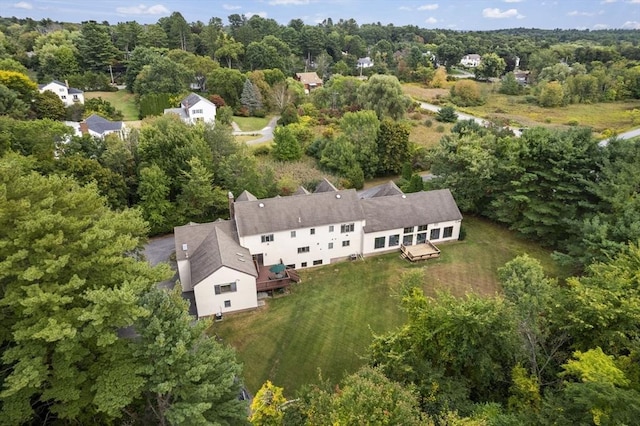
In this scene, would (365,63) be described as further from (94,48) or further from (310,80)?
(94,48)

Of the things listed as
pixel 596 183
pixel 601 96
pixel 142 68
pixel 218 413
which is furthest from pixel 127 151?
pixel 601 96

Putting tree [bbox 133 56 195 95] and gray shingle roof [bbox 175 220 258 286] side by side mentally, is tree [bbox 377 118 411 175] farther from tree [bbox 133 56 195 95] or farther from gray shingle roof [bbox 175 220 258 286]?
tree [bbox 133 56 195 95]

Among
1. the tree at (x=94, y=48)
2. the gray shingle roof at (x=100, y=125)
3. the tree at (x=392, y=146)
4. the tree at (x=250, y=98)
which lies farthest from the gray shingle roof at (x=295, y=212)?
the tree at (x=94, y=48)

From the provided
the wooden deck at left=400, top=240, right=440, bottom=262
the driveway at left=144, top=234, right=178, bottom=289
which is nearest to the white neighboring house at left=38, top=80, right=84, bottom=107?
the driveway at left=144, top=234, right=178, bottom=289

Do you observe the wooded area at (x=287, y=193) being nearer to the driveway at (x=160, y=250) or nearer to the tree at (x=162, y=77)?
the tree at (x=162, y=77)

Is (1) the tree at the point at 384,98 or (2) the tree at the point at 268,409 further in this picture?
(1) the tree at the point at 384,98

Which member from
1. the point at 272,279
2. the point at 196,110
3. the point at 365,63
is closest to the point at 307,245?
the point at 272,279
